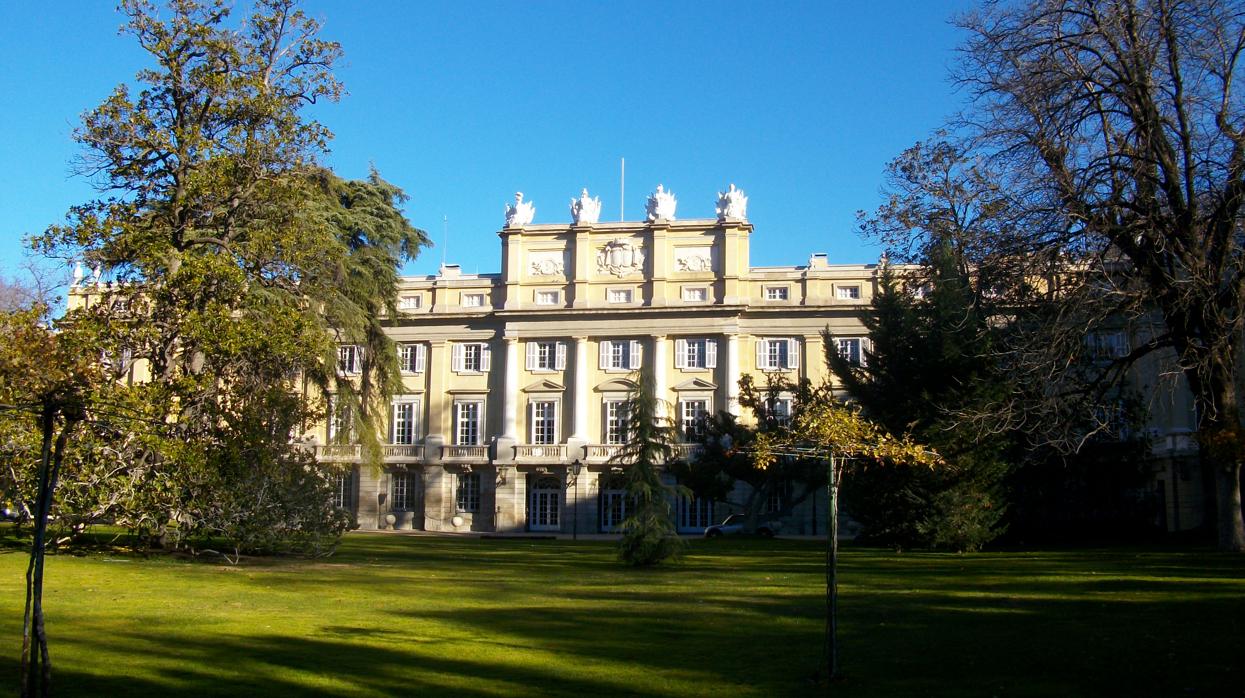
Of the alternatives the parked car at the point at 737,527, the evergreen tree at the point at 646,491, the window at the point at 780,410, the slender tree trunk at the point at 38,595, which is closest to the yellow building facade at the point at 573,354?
the window at the point at 780,410

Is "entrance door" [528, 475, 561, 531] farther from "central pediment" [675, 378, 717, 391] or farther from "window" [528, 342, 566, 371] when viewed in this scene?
"central pediment" [675, 378, 717, 391]

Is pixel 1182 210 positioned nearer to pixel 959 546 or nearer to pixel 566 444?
pixel 959 546

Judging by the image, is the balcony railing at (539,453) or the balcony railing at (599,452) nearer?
the balcony railing at (599,452)

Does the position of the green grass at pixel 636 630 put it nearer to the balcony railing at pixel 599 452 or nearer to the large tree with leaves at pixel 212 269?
the large tree with leaves at pixel 212 269

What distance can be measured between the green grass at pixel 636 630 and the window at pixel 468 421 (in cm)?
3744

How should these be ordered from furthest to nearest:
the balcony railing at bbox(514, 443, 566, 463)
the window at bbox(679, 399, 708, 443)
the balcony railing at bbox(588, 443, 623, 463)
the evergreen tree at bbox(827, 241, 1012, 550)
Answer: the balcony railing at bbox(514, 443, 566, 463), the balcony railing at bbox(588, 443, 623, 463), the window at bbox(679, 399, 708, 443), the evergreen tree at bbox(827, 241, 1012, 550)

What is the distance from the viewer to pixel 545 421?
61.4 meters

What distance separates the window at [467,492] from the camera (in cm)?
6194

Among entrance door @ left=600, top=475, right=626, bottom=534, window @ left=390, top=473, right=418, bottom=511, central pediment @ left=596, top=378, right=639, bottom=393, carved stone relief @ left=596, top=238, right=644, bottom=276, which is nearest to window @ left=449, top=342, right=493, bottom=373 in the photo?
window @ left=390, top=473, right=418, bottom=511

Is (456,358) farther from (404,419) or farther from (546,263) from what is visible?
(546,263)

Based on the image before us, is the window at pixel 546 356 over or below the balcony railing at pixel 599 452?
over

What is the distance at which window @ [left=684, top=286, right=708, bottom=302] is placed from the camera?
197 ft

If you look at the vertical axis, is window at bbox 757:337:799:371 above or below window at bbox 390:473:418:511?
above

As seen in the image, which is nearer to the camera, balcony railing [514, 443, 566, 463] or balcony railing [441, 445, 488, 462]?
balcony railing [514, 443, 566, 463]
